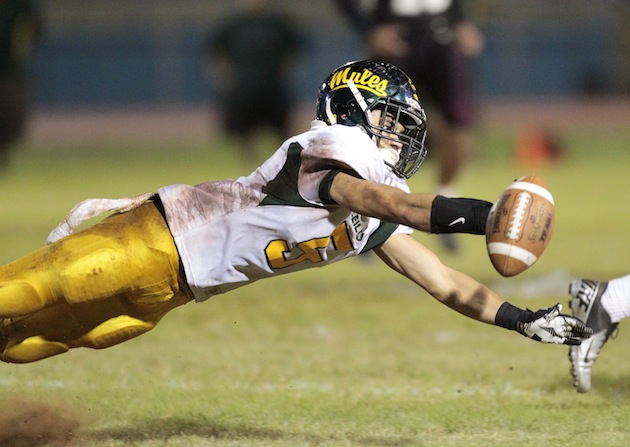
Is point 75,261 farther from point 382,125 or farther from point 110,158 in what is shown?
point 110,158

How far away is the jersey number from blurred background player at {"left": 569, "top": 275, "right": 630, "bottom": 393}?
1176 mm

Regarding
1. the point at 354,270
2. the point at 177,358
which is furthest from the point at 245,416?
the point at 354,270

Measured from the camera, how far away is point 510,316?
372cm

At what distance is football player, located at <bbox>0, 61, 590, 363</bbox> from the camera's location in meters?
3.71

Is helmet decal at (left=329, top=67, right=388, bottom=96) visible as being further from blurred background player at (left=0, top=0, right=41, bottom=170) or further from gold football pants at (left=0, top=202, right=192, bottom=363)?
blurred background player at (left=0, top=0, right=41, bottom=170)

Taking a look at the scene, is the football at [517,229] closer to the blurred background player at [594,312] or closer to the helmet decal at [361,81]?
the helmet decal at [361,81]

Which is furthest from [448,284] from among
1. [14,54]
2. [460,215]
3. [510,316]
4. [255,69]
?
[255,69]

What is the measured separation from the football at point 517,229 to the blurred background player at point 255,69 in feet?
37.9

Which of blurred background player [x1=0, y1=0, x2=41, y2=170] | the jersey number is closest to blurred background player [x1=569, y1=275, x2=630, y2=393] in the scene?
the jersey number

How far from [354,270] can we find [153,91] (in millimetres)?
19411

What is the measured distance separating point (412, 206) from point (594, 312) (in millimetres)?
1435

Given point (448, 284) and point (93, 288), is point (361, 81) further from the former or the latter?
point (93, 288)

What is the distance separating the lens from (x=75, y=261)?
374 centimetres

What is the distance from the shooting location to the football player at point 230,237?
12.2 feet
